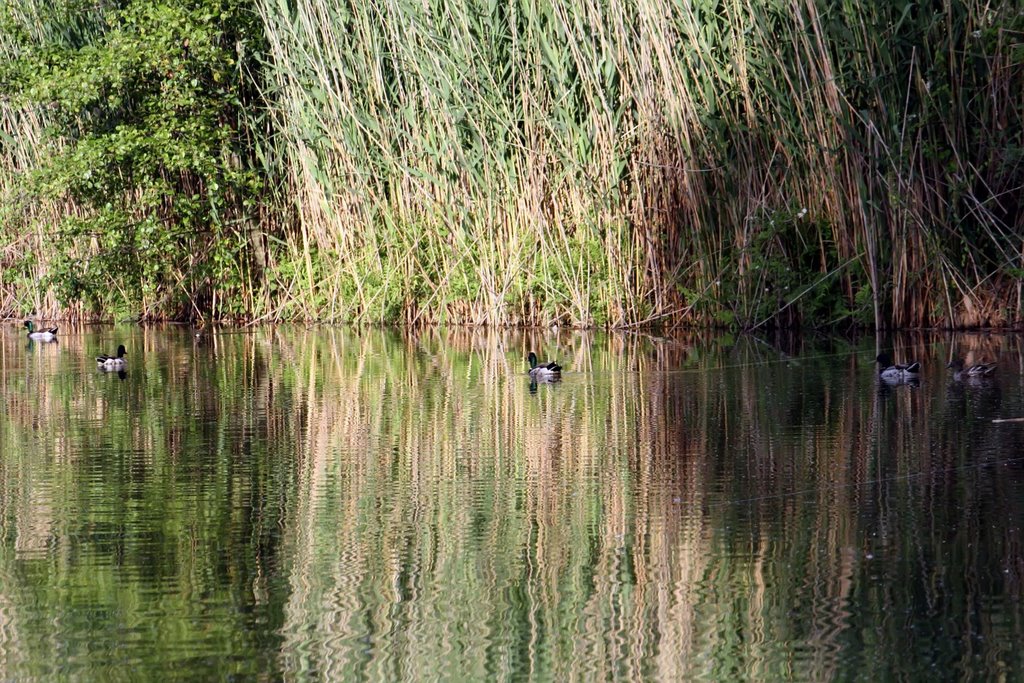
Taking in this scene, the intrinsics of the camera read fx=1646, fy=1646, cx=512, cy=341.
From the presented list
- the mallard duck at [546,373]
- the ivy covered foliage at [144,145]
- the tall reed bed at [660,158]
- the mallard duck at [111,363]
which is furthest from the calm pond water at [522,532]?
the ivy covered foliage at [144,145]

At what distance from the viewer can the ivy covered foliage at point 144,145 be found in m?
15.7

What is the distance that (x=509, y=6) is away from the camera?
12.8 meters

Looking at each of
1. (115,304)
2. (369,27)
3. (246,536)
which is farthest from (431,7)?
(246,536)

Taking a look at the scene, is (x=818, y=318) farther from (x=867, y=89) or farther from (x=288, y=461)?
(x=288, y=461)

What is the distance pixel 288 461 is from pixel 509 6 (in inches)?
285

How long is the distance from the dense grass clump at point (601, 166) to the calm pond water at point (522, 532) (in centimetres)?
288

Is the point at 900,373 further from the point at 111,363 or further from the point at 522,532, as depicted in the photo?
the point at 111,363

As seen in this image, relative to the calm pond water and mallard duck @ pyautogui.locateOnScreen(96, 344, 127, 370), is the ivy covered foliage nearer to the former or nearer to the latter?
mallard duck @ pyautogui.locateOnScreen(96, 344, 127, 370)

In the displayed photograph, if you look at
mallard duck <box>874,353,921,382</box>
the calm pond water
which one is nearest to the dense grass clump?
mallard duck <box>874,353,921,382</box>

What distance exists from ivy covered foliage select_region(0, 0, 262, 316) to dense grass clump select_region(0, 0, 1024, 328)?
7 centimetres

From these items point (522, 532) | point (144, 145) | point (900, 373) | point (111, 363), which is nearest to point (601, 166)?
point (111, 363)

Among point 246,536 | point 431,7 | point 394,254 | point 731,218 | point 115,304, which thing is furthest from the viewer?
point 115,304

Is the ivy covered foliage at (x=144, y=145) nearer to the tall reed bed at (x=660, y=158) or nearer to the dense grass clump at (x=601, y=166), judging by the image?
the dense grass clump at (x=601, y=166)

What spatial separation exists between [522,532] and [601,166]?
8.30 meters
